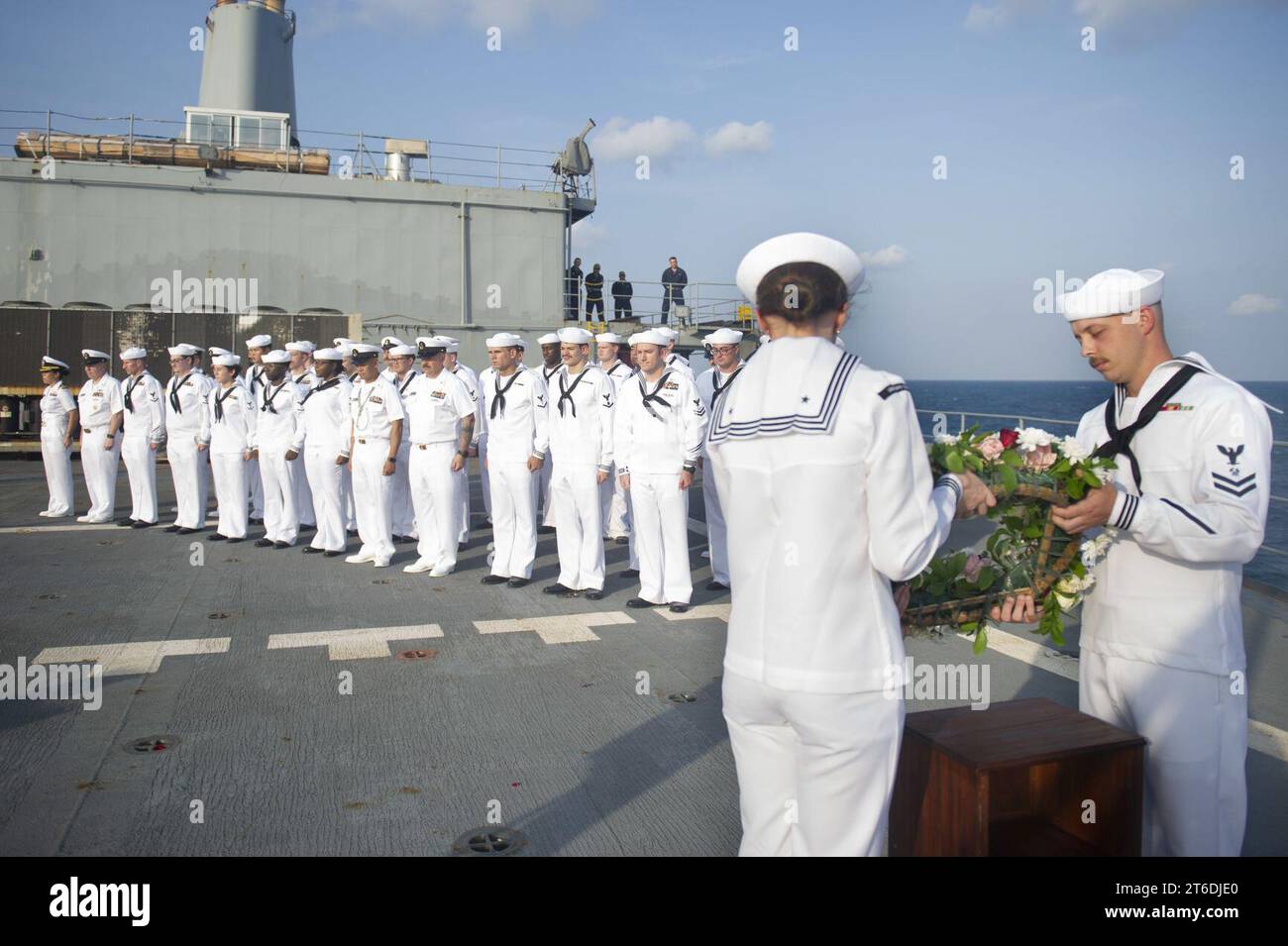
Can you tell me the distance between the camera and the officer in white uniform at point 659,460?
24.3 feet

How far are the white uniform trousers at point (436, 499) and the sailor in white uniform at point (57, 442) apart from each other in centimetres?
554

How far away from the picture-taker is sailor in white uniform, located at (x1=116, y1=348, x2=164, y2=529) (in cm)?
1093

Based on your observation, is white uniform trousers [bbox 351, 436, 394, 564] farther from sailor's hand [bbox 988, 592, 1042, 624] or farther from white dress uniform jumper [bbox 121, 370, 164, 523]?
sailor's hand [bbox 988, 592, 1042, 624]

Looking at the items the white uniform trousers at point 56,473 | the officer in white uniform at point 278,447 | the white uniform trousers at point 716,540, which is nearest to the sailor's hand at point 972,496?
the white uniform trousers at point 716,540

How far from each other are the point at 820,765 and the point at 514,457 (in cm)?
648

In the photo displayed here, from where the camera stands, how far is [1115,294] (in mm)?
2639

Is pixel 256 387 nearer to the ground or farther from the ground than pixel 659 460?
farther from the ground

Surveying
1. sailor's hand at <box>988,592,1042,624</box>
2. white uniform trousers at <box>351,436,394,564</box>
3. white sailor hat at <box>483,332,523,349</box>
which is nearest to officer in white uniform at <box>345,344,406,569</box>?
white uniform trousers at <box>351,436,394,564</box>

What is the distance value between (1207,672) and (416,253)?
67.9 feet

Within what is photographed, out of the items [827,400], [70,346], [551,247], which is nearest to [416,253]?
[551,247]

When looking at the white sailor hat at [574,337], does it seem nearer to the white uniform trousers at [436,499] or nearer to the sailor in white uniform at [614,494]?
the sailor in white uniform at [614,494]

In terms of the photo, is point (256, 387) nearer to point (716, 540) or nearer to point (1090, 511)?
point (716, 540)

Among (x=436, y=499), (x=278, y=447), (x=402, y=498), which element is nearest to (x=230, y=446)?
(x=278, y=447)

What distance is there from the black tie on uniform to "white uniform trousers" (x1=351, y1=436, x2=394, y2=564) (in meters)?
7.26
